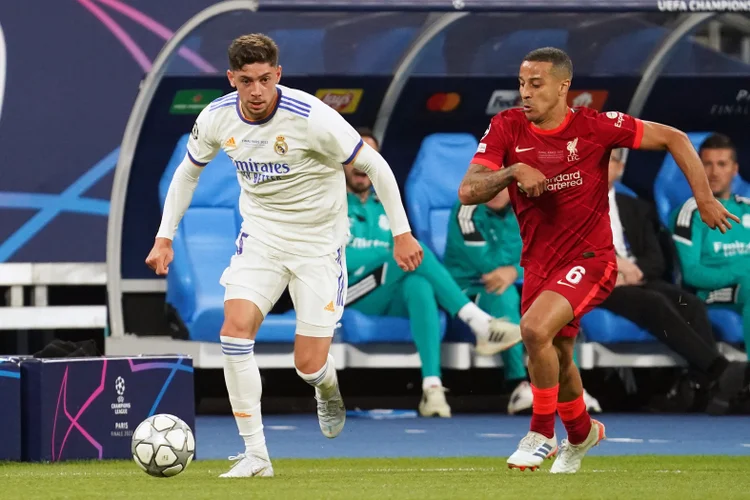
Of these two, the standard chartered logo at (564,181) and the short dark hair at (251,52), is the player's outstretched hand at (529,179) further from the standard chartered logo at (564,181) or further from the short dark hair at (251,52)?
the short dark hair at (251,52)

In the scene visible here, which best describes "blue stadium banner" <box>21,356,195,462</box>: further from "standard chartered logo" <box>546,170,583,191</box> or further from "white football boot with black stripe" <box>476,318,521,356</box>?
"white football boot with black stripe" <box>476,318,521,356</box>

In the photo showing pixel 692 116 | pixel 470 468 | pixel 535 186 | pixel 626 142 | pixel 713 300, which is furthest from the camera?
pixel 692 116

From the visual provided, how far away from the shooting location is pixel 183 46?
1083 centimetres

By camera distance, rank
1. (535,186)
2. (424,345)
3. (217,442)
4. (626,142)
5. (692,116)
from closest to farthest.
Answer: (535,186), (626,142), (217,442), (424,345), (692,116)

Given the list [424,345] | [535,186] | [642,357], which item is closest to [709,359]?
[642,357]

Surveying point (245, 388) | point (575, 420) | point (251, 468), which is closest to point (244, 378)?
point (245, 388)

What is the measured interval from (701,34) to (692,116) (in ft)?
2.52

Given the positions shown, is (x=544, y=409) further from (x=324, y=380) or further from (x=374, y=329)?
(x=374, y=329)

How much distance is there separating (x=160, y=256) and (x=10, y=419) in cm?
186

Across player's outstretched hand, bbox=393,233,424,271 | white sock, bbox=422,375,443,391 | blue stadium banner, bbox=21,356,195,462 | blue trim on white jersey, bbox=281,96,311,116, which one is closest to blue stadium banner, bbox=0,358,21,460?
blue stadium banner, bbox=21,356,195,462

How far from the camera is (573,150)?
721 centimetres

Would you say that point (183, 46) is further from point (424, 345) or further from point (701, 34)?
point (701, 34)

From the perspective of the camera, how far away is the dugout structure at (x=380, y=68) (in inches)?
432

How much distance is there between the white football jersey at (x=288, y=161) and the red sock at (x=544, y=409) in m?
1.19
